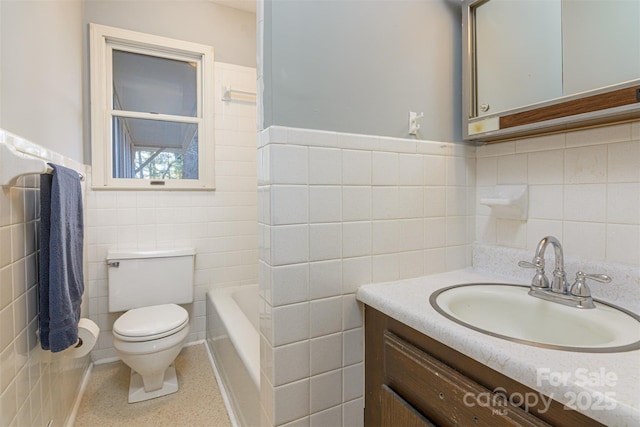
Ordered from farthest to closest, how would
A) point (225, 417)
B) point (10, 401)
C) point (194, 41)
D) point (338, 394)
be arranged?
point (194, 41) < point (225, 417) < point (338, 394) < point (10, 401)

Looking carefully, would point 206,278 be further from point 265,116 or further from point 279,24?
point 279,24

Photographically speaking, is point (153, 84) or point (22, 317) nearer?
point (22, 317)

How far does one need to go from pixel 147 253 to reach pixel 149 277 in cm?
16

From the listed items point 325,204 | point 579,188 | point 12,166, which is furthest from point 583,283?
point 12,166

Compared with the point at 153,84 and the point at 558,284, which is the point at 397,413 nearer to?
the point at 558,284

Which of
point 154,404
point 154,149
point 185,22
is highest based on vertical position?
point 185,22

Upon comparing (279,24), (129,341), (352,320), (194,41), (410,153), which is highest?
(194,41)

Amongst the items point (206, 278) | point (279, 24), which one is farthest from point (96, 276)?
point (279, 24)

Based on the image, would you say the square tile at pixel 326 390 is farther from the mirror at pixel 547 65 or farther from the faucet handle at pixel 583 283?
the mirror at pixel 547 65

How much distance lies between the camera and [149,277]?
1.96 meters

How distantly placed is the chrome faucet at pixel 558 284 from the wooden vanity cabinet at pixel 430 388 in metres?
0.41

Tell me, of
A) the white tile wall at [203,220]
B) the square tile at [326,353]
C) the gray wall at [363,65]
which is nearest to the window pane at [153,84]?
the white tile wall at [203,220]

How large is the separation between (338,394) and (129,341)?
1192mm

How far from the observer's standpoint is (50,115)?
1.30 m
